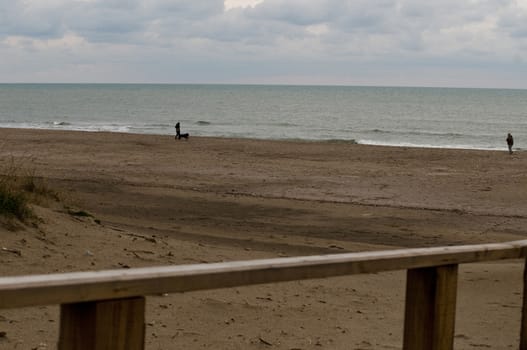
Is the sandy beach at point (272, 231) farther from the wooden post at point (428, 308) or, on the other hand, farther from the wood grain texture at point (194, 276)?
the wood grain texture at point (194, 276)

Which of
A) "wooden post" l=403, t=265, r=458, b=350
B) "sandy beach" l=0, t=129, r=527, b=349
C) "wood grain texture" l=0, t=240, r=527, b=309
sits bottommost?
"sandy beach" l=0, t=129, r=527, b=349

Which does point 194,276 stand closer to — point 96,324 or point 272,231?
point 96,324

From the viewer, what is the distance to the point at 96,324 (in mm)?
2443

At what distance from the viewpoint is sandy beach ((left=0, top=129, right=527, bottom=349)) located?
249 inches

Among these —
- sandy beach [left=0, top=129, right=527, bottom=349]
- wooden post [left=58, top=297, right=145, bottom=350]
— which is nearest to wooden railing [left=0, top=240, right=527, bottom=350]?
wooden post [left=58, top=297, right=145, bottom=350]

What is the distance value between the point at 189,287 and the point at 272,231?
376 inches

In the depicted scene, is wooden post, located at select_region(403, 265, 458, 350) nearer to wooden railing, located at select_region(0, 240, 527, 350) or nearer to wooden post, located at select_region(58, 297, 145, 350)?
wooden railing, located at select_region(0, 240, 527, 350)

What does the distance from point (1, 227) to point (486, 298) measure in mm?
4856

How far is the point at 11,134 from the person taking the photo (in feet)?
127

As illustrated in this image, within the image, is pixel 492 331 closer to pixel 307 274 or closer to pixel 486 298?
pixel 486 298

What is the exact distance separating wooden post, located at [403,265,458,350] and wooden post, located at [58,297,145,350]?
1447 mm

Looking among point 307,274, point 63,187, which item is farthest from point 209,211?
point 307,274

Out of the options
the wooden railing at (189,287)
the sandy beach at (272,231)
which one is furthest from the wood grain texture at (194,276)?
the sandy beach at (272,231)

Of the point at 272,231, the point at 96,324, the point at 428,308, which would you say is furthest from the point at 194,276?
the point at 272,231
